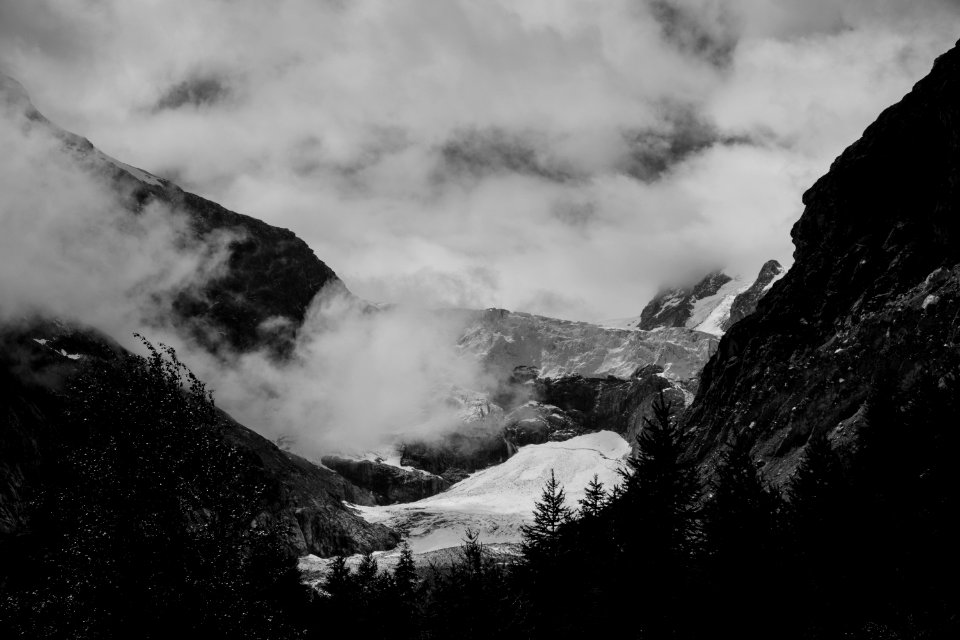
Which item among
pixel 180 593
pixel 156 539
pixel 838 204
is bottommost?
pixel 180 593

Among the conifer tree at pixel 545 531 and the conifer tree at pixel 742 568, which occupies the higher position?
the conifer tree at pixel 545 531

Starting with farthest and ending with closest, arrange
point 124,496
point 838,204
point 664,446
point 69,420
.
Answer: point 838,204 < point 664,446 < point 69,420 < point 124,496

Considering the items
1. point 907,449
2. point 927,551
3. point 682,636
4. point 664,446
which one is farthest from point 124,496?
point 907,449

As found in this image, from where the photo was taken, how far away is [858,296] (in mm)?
98438

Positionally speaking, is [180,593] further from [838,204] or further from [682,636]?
[838,204]

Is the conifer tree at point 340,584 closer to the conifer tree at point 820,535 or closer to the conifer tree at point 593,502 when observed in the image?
the conifer tree at point 593,502

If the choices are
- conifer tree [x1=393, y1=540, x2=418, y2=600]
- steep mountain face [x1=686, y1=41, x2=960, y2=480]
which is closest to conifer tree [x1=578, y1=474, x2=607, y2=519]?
conifer tree [x1=393, y1=540, x2=418, y2=600]

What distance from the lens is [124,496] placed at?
70.7 ft

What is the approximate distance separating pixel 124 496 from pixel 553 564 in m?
21.5

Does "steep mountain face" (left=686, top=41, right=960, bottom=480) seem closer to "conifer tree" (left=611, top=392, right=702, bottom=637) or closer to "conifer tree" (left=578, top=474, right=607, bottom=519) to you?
"conifer tree" (left=578, top=474, right=607, bottom=519)

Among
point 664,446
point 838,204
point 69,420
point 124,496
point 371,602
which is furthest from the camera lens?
point 838,204

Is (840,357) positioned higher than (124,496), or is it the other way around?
(840,357)

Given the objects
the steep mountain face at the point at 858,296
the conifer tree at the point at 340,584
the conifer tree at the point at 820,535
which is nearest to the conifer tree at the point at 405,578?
the conifer tree at the point at 340,584

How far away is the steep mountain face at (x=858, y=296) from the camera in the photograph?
82000 millimetres
